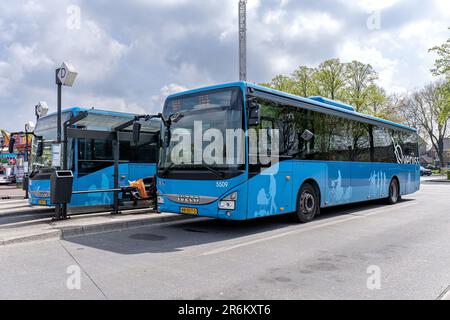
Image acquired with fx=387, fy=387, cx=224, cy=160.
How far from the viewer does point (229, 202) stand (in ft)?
25.8

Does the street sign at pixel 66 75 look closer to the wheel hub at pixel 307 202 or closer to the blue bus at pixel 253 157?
the blue bus at pixel 253 157

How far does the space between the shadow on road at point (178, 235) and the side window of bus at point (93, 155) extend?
3278mm

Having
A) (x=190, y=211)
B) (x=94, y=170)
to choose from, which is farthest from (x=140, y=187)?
(x=190, y=211)

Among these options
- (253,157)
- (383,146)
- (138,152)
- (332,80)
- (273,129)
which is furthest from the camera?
(332,80)

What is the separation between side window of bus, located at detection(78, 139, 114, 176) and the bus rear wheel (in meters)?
10.3

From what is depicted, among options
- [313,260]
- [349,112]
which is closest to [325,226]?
[313,260]

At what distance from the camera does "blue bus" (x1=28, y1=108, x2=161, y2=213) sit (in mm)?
11000

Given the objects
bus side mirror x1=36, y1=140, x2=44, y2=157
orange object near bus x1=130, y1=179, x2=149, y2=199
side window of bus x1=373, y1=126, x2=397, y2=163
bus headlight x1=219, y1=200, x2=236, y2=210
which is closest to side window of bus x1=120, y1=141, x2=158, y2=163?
orange object near bus x1=130, y1=179, x2=149, y2=199

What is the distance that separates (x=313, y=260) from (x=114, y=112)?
8416mm

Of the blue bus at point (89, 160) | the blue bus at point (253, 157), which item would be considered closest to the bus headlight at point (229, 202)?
the blue bus at point (253, 157)

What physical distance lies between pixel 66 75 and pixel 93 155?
8.61 ft

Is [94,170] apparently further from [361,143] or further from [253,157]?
[361,143]

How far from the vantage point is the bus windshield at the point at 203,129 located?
7.91 m
